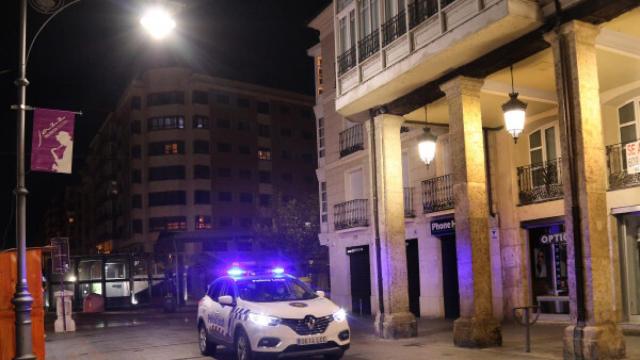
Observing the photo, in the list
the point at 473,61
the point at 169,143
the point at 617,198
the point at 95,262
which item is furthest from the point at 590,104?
the point at 169,143

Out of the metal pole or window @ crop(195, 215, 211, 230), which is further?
window @ crop(195, 215, 211, 230)

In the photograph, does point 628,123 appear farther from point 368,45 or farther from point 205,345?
point 205,345

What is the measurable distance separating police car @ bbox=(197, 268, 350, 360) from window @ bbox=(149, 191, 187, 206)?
6323 centimetres

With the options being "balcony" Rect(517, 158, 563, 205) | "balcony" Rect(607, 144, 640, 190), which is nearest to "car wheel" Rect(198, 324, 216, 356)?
"balcony" Rect(517, 158, 563, 205)

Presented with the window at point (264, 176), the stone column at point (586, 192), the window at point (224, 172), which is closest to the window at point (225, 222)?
the window at point (224, 172)

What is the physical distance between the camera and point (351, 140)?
1069 inches

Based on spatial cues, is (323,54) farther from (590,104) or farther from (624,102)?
(590,104)

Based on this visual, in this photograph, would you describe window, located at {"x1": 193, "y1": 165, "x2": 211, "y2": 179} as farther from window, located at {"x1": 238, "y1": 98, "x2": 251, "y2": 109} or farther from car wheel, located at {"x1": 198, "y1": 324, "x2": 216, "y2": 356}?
car wheel, located at {"x1": 198, "y1": 324, "x2": 216, "y2": 356}

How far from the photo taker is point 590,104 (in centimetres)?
1165

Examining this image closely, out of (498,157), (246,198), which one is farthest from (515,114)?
(246,198)

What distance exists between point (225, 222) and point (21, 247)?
6628cm

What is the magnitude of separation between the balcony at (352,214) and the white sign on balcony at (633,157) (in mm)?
11385

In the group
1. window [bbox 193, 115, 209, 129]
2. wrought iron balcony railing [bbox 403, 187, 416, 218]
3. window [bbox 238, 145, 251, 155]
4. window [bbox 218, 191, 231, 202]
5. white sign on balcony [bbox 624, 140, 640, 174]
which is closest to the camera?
white sign on balcony [bbox 624, 140, 640, 174]

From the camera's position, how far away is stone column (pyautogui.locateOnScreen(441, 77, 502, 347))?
14.0 meters
